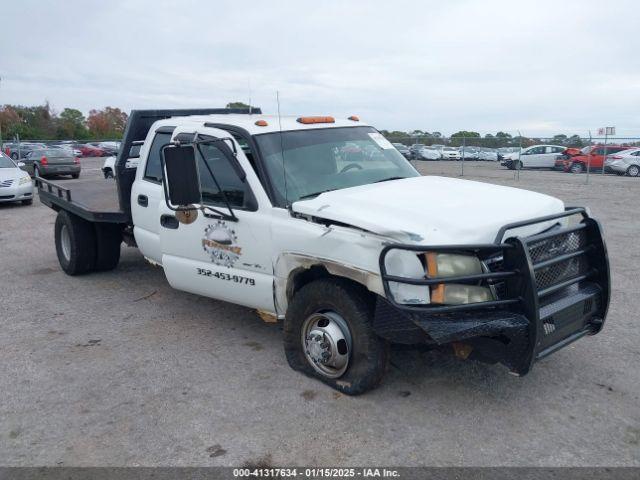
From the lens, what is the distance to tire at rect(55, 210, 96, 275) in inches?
299

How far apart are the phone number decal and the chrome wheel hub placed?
0.68 metres

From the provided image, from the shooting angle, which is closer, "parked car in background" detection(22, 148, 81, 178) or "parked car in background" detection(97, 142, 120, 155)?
"parked car in background" detection(22, 148, 81, 178)

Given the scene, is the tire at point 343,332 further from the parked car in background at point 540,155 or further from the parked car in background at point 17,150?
the parked car in background at point 17,150

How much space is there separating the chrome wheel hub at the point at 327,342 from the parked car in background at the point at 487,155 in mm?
34904

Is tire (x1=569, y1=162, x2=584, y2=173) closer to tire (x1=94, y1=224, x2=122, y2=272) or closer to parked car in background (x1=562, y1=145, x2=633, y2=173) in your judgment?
parked car in background (x1=562, y1=145, x2=633, y2=173)

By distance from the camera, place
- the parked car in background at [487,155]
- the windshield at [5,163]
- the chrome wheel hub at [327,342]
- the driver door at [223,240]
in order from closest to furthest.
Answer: the chrome wheel hub at [327,342] < the driver door at [223,240] < the windshield at [5,163] < the parked car in background at [487,155]

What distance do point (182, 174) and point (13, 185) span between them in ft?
42.8

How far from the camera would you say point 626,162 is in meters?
26.6

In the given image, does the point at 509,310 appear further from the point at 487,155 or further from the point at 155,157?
the point at 487,155

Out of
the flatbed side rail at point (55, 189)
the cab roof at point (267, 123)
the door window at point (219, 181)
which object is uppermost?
the cab roof at point (267, 123)

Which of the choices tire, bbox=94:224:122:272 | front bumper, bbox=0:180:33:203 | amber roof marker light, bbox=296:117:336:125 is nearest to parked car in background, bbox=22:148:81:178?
front bumper, bbox=0:180:33:203

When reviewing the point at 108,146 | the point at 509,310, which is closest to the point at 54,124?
the point at 108,146

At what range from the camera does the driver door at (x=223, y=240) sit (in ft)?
15.7

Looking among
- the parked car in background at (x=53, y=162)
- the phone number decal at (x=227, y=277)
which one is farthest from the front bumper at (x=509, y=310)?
the parked car in background at (x=53, y=162)
